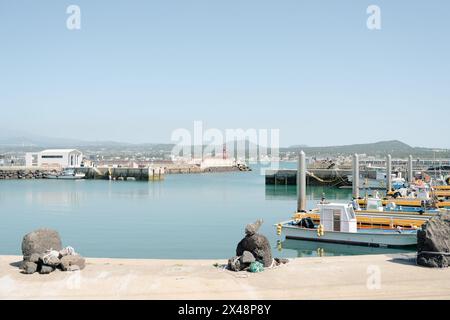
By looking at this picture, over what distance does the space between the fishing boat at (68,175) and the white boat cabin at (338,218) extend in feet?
260

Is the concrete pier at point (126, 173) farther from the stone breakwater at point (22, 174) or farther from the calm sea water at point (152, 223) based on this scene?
the calm sea water at point (152, 223)

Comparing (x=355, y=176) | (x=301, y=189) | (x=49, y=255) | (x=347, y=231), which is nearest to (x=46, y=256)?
(x=49, y=255)

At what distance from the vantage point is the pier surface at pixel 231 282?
10.0 m

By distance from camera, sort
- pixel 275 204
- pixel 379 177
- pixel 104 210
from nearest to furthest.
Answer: pixel 104 210, pixel 275 204, pixel 379 177

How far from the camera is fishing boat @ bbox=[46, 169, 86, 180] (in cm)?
9531

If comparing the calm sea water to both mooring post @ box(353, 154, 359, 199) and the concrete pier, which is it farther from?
the concrete pier

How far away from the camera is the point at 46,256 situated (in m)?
11.9

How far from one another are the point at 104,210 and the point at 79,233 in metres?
13.9

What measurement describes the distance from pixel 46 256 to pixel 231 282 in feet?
15.3

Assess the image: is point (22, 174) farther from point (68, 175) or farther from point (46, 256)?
point (46, 256)

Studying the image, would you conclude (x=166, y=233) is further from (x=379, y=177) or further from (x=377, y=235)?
(x=379, y=177)

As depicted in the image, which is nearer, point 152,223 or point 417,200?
point 417,200
